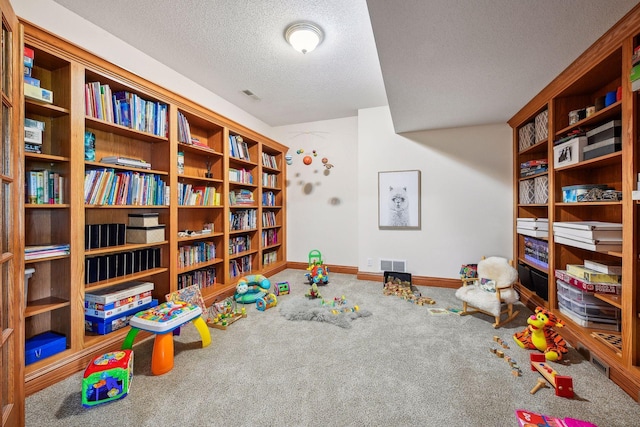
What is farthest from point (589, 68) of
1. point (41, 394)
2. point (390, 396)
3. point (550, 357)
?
point (41, 394)

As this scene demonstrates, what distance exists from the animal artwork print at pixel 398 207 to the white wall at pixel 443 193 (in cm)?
15

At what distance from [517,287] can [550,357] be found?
5.15ft

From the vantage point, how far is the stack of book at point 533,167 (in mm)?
2631

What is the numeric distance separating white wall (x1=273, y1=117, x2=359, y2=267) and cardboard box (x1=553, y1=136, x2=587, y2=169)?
2431 mm

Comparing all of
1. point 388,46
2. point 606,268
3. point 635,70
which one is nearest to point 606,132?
point 635,70

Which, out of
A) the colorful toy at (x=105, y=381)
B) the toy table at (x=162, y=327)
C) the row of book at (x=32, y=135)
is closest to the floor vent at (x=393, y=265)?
the toy table at (x=162, y=327)

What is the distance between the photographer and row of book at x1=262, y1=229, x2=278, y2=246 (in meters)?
4.12

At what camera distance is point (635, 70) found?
1.40 metres

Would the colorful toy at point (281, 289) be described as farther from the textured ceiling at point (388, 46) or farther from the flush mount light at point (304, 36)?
the flush mount light at point (304, 36)

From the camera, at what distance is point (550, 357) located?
1753 mm

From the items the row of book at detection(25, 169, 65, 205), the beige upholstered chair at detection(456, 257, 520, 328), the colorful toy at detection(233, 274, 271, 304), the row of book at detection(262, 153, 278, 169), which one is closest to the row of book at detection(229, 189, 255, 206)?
the row of book at detection(262, 153, 278, 169)

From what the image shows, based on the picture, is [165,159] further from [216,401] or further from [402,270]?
[402,270]

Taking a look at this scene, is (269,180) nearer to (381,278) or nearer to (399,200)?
(399,200)

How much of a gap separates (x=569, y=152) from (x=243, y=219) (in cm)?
355
